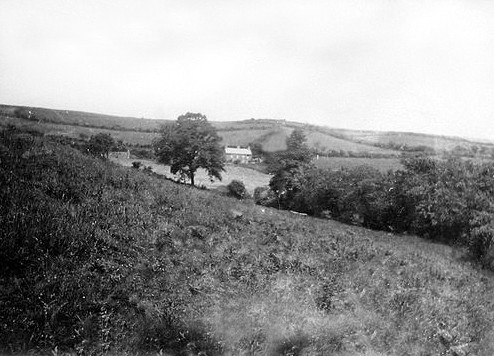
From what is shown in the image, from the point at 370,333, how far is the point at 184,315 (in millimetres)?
3830

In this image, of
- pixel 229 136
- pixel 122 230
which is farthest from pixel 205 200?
pixel 229 136

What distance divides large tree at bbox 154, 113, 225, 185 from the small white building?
188ft

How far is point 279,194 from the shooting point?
205 feet

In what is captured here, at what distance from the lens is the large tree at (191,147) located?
54531 mm

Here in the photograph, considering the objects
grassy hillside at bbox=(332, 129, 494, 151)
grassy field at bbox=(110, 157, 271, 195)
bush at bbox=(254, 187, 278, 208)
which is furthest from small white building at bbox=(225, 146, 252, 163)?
bush at bbox=(254, 187, 278, 208)

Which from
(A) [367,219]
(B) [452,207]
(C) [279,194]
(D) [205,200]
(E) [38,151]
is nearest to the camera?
(E) [38,151]

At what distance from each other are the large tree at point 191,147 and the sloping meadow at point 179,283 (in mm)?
A: 42972

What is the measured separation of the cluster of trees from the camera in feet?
132

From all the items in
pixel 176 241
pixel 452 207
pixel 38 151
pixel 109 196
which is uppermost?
pixel 38 151

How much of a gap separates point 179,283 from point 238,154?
371 feet

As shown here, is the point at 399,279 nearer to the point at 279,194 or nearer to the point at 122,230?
the point at 122,230

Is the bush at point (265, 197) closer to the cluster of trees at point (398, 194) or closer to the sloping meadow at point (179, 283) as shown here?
the cluster of trees at point (398, 194)

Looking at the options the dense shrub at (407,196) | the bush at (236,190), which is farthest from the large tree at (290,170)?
the bush at (236,190)

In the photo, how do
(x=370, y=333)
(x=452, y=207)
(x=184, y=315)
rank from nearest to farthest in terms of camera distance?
(x=184, y=315), (x=370, y=333), (x=452, y=207)
